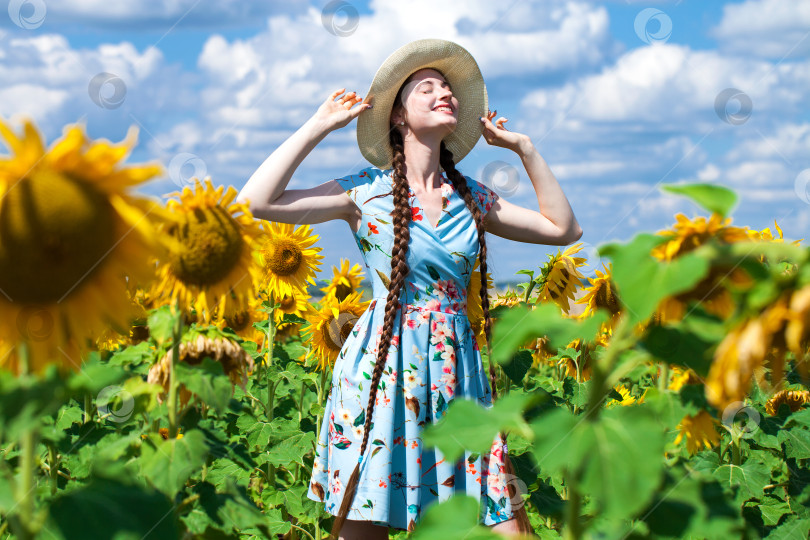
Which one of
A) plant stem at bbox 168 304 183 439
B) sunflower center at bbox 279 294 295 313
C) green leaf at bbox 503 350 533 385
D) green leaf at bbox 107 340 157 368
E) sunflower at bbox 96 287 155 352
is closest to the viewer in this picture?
plant stem at bbox 168 304 183 439

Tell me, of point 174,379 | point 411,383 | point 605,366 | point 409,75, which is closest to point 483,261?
point 411,383

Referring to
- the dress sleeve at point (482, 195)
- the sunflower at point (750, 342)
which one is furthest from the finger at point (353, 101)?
the sunflower at point (750, 342)

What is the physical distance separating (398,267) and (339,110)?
2.46 ft

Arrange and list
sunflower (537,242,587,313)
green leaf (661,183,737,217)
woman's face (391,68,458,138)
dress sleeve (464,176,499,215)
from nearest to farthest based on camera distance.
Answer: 1. green leaf (661,183,737,217)
2. woman's face (391,68,458,138)
3. dress sleeve (464,176,499,215)
4. sunflower (537,242,587,313)

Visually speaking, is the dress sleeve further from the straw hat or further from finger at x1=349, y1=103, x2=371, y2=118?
finger at x1=349, y1=103, x2=371, y2=118

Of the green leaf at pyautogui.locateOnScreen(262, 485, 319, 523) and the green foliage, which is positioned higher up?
the green foliage

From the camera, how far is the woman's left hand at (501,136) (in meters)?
3.67

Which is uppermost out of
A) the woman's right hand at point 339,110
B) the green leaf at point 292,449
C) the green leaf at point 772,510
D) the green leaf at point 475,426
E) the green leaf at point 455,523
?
the woman's right hand at point 339,110

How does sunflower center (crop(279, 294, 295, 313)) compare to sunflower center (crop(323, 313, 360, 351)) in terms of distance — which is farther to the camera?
sunflower center (crop(279, 294, 295, 313))

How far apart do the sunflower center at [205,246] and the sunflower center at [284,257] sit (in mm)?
3329

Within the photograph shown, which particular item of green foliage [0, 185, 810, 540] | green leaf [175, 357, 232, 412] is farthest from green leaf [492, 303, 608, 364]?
green leaf [175, 357, 232, 412]

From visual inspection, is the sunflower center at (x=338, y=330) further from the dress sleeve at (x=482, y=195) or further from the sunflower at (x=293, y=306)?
the dress sleeve at (x=482, y=195)

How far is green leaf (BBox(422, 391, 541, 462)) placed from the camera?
3.75 feet

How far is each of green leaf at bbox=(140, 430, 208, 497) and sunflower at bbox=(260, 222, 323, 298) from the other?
11.4 feet
